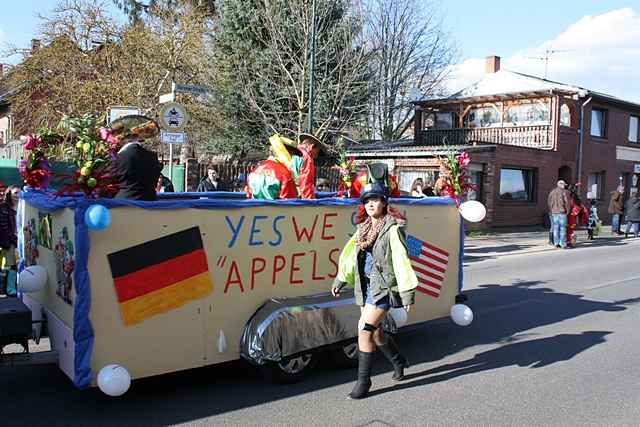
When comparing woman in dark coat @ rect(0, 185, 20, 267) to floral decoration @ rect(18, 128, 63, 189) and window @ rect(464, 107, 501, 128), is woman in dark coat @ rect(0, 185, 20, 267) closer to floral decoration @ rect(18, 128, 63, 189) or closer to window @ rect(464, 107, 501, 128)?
floral decoration @ rect(18, 128, 63, 189)

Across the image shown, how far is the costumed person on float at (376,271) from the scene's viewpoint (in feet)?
15.7

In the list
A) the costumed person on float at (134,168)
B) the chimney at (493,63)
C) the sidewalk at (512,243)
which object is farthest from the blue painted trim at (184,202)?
the chimney at (493,63)

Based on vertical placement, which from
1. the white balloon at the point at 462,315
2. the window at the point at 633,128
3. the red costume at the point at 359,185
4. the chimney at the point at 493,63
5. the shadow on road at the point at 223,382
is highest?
the chimney at the point at 493,63

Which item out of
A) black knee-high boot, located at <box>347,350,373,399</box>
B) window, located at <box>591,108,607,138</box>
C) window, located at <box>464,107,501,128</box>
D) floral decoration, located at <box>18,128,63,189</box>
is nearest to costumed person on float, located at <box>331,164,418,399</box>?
black knee-high boot, located at <box>347,350,373,399</box>

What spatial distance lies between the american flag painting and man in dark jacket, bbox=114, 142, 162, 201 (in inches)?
105

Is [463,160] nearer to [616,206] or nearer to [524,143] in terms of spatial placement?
[616,206]

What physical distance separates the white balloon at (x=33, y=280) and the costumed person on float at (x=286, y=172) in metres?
2.05

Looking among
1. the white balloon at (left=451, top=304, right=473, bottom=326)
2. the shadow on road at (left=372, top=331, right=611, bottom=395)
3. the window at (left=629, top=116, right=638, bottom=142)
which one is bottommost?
the shadow on road at (left=372, top=331, right=611, bottom=395)

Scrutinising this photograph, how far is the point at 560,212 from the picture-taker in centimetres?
1748

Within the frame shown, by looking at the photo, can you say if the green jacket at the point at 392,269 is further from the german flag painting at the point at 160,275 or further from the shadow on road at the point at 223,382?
the german flag painting at the point at 160,275

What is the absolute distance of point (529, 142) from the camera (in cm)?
2703

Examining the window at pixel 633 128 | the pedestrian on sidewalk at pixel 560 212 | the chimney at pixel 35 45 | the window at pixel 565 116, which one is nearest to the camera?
the pedestrian on sidewalk at pixel 560 212

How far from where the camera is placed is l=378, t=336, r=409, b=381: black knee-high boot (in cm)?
528

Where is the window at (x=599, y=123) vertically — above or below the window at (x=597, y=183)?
above
